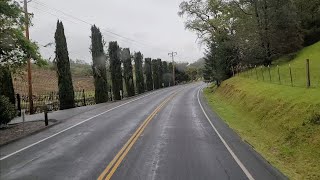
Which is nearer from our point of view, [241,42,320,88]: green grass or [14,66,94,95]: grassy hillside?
[241,42,320,88]: green grass

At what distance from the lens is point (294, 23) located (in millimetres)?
44625

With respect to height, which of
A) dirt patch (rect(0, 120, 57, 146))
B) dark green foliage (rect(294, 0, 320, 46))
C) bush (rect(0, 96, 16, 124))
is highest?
dark green foliage (rect(294, 0, 320, 46))

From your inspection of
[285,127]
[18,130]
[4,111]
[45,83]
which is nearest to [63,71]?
[4,111]

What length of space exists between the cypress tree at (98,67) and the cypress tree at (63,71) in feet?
22.2

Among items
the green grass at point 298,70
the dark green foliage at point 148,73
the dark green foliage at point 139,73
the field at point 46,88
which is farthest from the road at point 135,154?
the dark green foliage at point 148,73

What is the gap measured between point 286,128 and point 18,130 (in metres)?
13.2

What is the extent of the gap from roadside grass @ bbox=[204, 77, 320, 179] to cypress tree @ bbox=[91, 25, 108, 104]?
2280 cm

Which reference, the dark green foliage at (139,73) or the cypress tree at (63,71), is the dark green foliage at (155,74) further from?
the cypress tree at (63,71)

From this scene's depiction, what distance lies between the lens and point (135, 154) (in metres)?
13.5

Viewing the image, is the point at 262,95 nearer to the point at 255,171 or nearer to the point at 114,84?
the point at 255,171

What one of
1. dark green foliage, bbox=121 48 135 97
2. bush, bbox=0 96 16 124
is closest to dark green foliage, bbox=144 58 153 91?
dark green foliage, bbox=121 48 135 97

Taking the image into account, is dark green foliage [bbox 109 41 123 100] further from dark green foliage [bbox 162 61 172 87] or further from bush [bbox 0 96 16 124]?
dark green foliage [bbox 162 61 172 87]

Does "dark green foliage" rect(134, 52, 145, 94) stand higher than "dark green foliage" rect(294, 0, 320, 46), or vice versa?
"dark green foliage" rect(294, 0, 320, 46)

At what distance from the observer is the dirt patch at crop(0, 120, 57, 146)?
17794 millimetres
